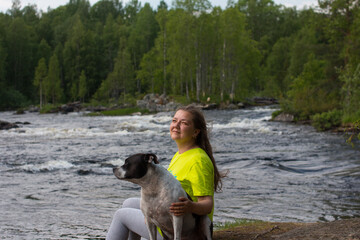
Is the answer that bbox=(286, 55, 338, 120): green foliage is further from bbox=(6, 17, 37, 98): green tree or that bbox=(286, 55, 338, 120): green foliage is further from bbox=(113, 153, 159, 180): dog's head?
bbox=(6, 17, 37, 98): green tree

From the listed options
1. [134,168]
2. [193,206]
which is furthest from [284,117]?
→ [134,168]

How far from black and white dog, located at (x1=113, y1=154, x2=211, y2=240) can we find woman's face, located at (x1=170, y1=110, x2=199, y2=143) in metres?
0.59

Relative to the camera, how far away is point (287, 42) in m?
73.8

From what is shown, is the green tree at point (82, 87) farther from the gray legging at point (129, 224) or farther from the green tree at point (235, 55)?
the gray legging at point (129, 224)

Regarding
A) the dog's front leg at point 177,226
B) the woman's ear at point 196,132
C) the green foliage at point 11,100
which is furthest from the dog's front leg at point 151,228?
the green foliage at point 11,100

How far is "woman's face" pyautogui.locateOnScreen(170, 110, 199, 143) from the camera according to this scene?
139 inches

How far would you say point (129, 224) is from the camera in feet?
11.8

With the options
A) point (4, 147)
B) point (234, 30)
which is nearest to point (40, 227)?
point (4, 147)

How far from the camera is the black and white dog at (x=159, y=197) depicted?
275 cm

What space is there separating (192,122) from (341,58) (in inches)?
1298

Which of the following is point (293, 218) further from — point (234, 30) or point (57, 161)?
point (234, 30)

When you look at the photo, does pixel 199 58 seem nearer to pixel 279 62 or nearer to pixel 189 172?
→ pixel 279 62

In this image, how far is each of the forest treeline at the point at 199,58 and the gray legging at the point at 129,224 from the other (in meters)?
19.5

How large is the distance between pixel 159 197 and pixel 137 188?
686 cm
